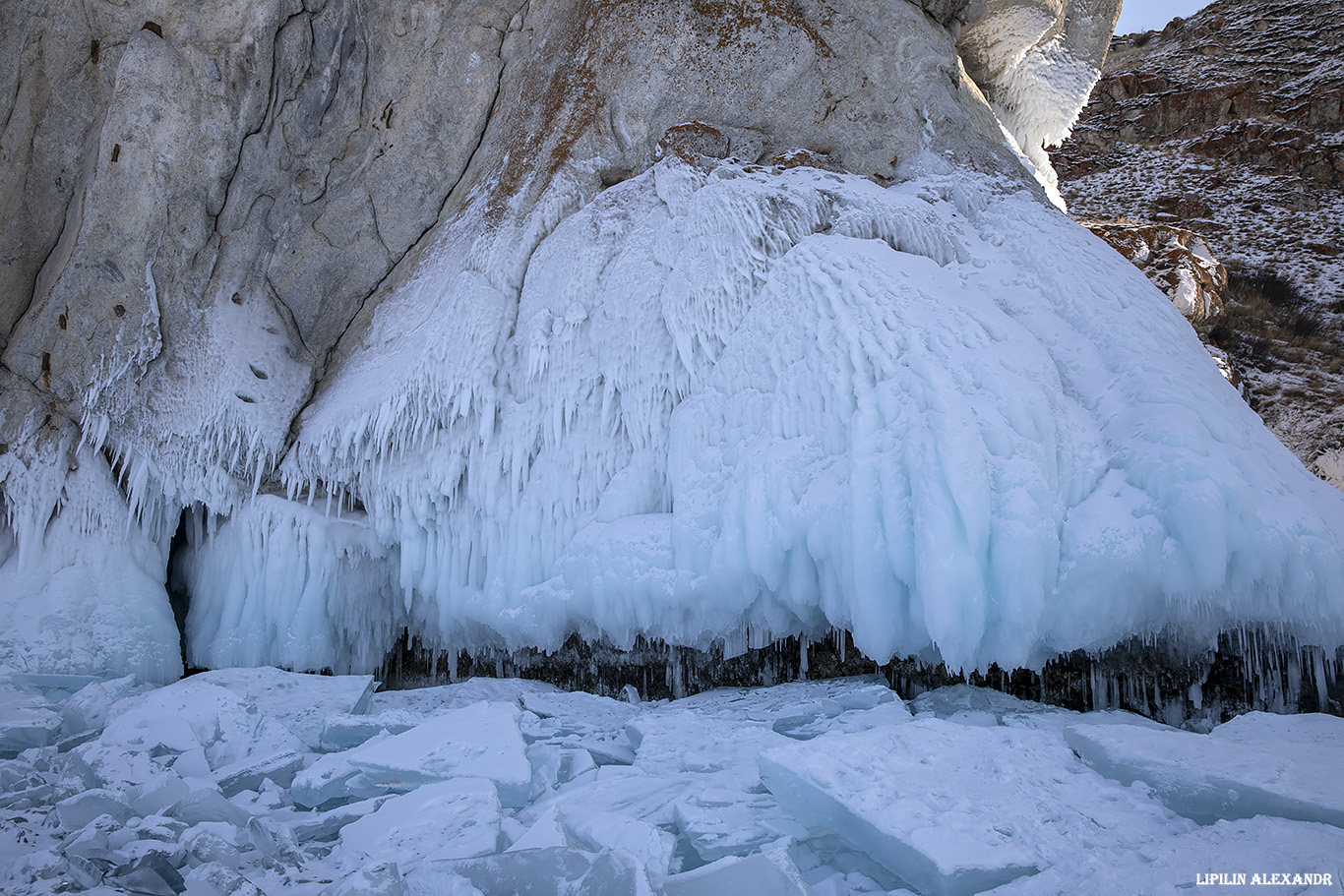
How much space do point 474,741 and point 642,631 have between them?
1.84 m

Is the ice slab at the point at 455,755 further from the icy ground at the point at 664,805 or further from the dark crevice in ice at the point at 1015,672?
the dark crevice in ice at the point at 1015,672

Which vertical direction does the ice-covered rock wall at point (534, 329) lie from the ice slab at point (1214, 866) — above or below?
above

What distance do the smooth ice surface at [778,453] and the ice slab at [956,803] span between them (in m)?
0.89

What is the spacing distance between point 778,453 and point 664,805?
229 centimetres

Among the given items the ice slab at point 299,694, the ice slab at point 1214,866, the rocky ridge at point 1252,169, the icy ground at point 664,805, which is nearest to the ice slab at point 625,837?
the icy ground at point 664,805

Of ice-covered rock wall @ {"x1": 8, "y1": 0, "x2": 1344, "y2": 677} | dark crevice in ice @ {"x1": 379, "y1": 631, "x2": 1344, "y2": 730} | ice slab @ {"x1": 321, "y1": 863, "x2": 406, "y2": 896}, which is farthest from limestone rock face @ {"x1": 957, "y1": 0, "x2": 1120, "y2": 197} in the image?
ice slab @ {"x1": 321, "y1": 863, "x2": 406, "y2": 896}

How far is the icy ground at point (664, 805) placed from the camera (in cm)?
226

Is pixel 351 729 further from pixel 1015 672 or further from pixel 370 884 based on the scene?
pixel 1015 672

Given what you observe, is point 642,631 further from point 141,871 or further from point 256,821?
point 141,871

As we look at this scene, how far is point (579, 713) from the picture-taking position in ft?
15.9

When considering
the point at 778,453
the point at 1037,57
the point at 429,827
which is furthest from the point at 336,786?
the point at 1037,57

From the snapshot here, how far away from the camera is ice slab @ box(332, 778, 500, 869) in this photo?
102 inches

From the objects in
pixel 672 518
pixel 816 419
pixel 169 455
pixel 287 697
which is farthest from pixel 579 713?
pixel 169 455

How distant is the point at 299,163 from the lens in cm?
→ 685
